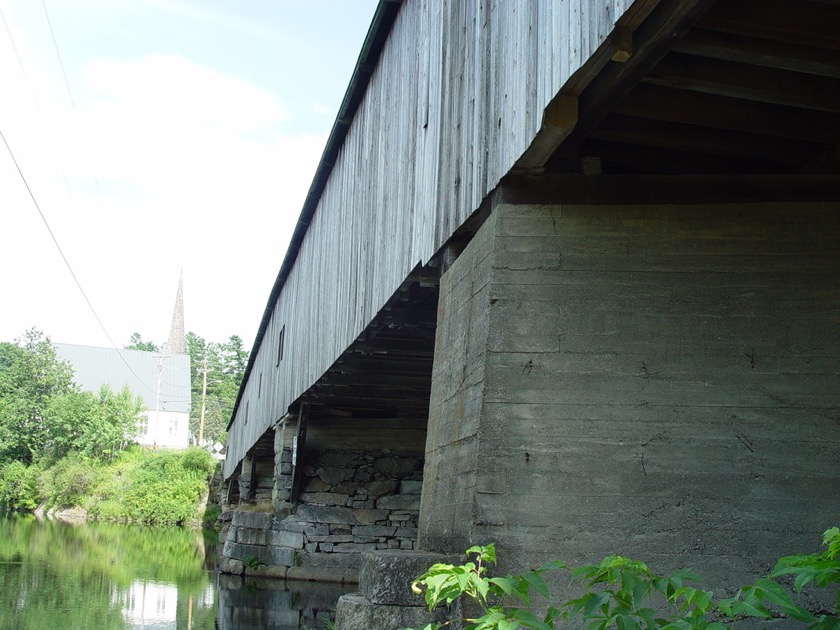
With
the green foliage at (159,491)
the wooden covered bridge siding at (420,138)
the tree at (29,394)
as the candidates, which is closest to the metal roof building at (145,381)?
the tree at (29,394)

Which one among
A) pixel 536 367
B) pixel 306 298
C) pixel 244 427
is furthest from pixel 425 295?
pixel 244 427

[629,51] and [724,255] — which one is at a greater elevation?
[629,51]

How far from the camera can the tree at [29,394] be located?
45.9 m

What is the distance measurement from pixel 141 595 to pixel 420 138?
7.67 m

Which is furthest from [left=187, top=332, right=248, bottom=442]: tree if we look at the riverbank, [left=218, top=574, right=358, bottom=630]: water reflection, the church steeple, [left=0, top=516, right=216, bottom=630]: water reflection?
[left=218, top=574, right=358, bottom=630]: water reflection

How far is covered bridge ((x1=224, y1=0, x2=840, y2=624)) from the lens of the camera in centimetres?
338

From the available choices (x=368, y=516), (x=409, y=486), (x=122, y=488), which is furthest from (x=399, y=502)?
(x=122, y=488)

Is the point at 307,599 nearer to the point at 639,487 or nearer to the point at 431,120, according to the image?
the point at 431,120

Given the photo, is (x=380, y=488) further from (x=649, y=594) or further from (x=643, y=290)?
(x=649, y=594)

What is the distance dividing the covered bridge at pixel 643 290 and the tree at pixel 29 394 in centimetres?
4576

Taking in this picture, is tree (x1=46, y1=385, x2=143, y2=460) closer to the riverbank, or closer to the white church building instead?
the riverbank

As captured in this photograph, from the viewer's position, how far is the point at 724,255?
3748mm

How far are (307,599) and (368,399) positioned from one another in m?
2.44

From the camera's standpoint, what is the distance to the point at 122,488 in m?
37.4
